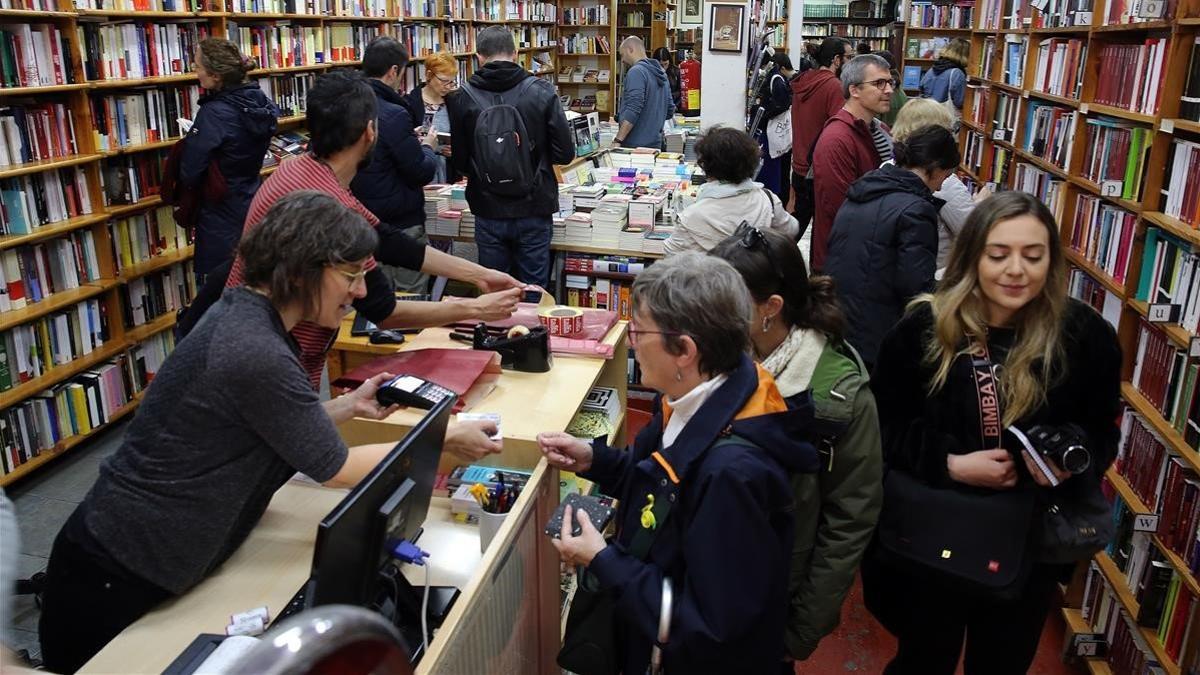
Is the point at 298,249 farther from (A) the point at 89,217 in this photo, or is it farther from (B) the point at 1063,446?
(A) the point at 89,217

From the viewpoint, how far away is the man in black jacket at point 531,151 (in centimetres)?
448

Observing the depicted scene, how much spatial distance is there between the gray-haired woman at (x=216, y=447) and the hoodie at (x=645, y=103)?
583 cm

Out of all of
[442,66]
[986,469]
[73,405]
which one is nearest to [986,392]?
[986,469]

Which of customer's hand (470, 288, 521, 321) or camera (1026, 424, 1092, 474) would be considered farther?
customer's hand (470, 288, 521, 321)

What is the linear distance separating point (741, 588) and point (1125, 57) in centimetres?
309

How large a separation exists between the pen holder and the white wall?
607cm

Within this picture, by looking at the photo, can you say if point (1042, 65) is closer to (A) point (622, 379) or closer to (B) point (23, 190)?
(A) point (622, 379)

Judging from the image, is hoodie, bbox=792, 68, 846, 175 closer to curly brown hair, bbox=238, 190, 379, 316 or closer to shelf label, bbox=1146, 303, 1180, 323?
shelf label, bbox=1146, 303, 1180, 323

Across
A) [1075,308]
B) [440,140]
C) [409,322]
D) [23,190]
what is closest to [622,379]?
[409,322]

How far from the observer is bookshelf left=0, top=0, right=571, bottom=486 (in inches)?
152

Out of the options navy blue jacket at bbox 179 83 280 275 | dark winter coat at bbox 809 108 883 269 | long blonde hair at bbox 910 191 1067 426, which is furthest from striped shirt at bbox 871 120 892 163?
navy blue jacket at bbox 179 83 280 275

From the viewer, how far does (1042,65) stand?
15.5 ft

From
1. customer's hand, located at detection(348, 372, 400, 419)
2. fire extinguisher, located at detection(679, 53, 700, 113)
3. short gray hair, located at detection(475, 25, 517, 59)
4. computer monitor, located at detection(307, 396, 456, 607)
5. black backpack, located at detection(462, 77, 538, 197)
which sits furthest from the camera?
fire extinguisher, located at detection(679, 53, 700, 113)

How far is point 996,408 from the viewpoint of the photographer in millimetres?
1843
